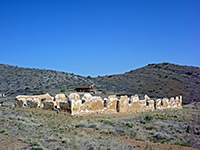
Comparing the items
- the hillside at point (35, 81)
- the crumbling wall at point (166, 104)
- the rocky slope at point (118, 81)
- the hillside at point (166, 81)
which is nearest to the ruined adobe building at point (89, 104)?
the crumbling wall at point (166, 104)

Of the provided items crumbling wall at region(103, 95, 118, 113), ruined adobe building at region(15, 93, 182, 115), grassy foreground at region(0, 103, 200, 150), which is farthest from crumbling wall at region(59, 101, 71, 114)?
crumbling wall at region(103, 95, 118, 113)

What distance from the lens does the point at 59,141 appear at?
832 centimetres

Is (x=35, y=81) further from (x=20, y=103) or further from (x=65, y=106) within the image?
(x=65, y=106)

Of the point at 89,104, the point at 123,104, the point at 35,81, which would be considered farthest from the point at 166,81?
the point at 89,104

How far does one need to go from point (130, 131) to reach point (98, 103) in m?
5.44

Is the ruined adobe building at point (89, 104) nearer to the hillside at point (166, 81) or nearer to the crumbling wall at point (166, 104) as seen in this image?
the crumbling wall at point (166, 104)

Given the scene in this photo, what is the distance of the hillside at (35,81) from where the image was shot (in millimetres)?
41037

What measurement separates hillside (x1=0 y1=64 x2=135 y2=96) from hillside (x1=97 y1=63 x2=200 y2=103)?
43.7ft

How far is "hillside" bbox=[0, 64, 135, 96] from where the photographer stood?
41.0 metres

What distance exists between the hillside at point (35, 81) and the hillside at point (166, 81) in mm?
13314

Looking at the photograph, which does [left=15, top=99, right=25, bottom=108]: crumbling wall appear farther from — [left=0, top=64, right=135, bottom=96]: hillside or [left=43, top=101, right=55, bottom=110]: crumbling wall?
[left=0, top=64, right=135, bottom=96]: hillside

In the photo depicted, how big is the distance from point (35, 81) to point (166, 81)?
3924 centimetres

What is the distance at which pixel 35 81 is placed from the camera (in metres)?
45.6

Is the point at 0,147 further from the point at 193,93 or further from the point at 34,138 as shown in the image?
the point at 193,93
